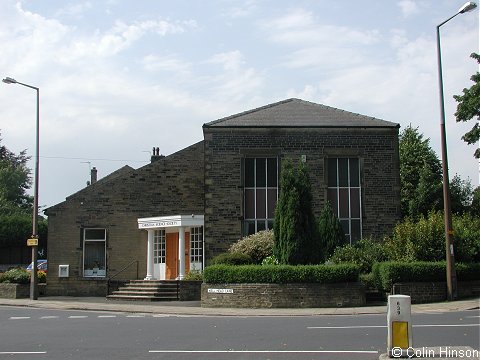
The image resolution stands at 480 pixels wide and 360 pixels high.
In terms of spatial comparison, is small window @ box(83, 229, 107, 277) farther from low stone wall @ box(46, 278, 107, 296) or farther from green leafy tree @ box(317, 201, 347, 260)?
green leafy tree @ box(317, 201, 347, 260)

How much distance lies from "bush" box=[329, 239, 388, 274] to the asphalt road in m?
7.95

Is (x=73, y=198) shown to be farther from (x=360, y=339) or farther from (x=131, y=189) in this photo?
(x=360, y=339)

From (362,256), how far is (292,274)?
5.31 meters

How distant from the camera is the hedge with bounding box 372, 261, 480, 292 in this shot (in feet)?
78.1

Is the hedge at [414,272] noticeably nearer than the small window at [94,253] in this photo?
Yes

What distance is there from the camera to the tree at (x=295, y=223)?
2456 cm

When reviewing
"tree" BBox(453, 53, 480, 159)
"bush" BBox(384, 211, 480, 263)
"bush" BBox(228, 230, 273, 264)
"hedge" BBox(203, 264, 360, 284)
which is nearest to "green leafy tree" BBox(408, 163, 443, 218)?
"tree" BBox(453, 53, 480, 159)

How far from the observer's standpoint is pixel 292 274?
76.2 feet

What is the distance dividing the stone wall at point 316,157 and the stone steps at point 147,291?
4090 mm

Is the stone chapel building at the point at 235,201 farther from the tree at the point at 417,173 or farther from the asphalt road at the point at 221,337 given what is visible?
the tree at the point at 417,173

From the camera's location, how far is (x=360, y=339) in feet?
43.5

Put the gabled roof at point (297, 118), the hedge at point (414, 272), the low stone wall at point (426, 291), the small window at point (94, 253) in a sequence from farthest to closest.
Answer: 1. the small window at point (94, 253)
2. the gabled roof at point (297, 118)
3. the hedge at point (414, 272)
4. the low stone wall at point (426, 291)

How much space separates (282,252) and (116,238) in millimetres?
11062

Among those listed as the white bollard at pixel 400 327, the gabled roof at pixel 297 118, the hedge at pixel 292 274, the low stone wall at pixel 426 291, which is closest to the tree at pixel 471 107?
the gabled roof at pixel 297 118
